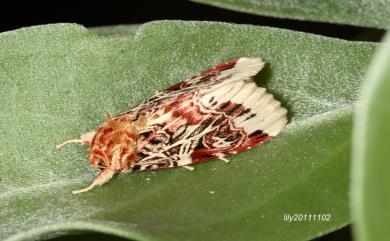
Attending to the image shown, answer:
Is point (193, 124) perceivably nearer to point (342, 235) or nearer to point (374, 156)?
point (342, 235)

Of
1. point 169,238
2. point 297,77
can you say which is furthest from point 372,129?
point 297,77

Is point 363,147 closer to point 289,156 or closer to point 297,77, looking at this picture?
point 289,156

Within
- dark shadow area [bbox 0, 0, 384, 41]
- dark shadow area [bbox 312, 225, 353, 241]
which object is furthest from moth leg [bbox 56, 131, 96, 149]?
dark shadow area [bbox 0, 0, 384, 41]

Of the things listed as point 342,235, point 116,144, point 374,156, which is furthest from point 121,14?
point 374,156

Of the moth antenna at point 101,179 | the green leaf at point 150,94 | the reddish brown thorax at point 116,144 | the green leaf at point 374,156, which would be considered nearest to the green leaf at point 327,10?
the green leaf at point 150,94

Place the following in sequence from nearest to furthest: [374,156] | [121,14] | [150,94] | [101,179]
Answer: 1. [374,156]
2. [101,179]
3. [150,94]
4. [121,14]
